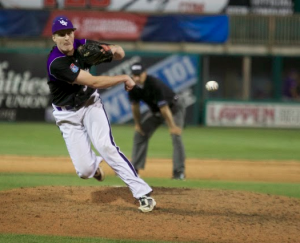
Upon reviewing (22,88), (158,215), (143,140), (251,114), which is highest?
(158,215)

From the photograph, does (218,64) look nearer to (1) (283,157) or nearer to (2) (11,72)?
(2) (11,72)

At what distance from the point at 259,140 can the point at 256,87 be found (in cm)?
889

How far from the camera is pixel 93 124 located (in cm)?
709

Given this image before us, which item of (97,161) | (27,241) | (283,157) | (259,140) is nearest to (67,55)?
(97,161)

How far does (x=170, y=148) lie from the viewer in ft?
52.8

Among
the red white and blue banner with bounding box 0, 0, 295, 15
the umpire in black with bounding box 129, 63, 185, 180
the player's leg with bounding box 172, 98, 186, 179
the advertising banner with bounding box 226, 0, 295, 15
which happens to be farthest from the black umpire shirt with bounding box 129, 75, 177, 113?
the advertising banner with bounding box 226, 0, 295, 15

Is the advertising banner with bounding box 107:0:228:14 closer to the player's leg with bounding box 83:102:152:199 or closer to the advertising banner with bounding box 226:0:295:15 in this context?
the advertising banner with bounding box 226:0:295:15

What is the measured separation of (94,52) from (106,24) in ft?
57.5

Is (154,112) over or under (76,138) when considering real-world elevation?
under

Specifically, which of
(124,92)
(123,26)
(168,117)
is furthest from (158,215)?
(123,26)

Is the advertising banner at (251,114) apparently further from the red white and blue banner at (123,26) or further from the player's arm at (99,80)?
the player's arm at (99,80)

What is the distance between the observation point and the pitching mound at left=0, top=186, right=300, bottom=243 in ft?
20.1

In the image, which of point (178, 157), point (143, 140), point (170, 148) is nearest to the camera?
point (178, 157)

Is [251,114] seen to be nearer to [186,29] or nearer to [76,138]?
[186,29]
